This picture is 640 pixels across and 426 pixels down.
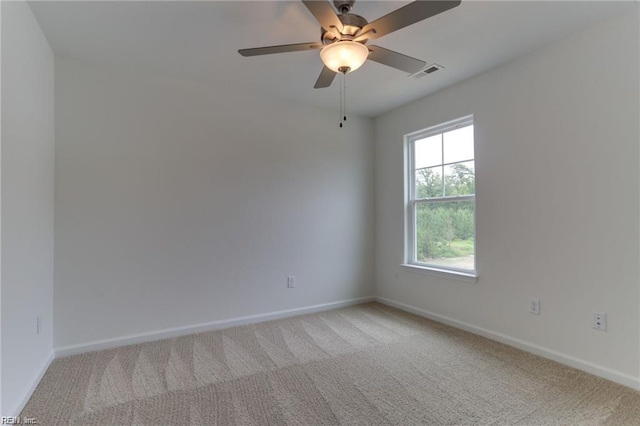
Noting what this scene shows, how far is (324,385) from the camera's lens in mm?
2111

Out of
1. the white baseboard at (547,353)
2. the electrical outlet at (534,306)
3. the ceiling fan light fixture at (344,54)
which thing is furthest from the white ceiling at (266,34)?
the white baseboard at (547,353)

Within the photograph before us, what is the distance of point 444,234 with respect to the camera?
3.41m

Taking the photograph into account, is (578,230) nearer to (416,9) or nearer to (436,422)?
(436,422)

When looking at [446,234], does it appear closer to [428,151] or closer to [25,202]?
[428,151]

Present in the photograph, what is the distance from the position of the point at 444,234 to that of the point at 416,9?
7.88 ft

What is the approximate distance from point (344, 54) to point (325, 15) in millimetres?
223

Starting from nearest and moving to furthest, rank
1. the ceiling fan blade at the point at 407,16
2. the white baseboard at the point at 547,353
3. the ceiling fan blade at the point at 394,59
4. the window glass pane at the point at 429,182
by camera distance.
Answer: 1. the ceiling fan blade at the point at 407,16
2. the ceiling fan blade at the point at 394,59
3. the white baseboard at the point at 547,353
4. the window glass pane at the point at 429,182

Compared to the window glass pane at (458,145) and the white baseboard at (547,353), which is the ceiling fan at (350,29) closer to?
the window glass pane at (458,145)

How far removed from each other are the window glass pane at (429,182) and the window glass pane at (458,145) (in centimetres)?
18

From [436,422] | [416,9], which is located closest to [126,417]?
[436,422]

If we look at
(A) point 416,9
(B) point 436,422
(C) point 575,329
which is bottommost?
(B) point 436,422

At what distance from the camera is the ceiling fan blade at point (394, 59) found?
6.33 feet

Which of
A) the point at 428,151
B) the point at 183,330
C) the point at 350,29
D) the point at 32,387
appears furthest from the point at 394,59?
the point at 32,387

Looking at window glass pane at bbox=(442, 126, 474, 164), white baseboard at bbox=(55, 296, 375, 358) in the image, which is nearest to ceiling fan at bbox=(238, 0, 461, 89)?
window glass pane at bbox=(442, 126, 474, 164)
